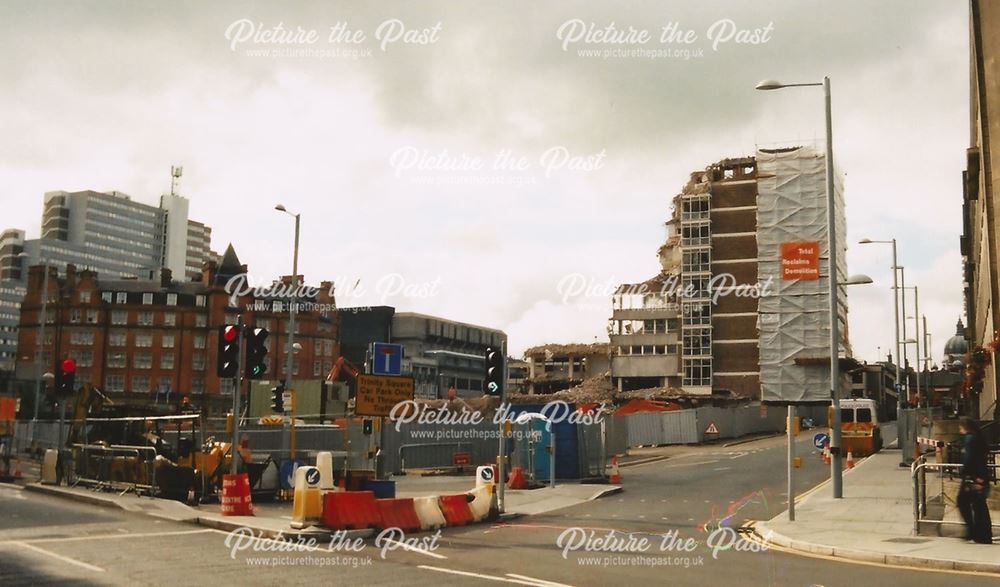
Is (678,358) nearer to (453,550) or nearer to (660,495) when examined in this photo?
(660,495)

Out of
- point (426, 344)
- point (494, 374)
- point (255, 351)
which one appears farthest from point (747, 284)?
point (255, 351)

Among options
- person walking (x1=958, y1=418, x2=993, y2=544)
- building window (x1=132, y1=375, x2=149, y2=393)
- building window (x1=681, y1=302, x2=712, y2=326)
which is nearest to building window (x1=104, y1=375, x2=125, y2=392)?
building window (x1=132, y1=375, x2=149, y2=393)

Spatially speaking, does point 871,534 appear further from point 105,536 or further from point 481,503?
point 105,536

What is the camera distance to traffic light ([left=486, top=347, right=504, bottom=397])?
766 inches

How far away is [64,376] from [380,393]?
9690 millimetres

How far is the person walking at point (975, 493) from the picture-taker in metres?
13.9

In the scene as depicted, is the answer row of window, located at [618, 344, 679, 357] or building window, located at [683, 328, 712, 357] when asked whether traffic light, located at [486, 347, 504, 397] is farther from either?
row of window, located at [618, 344, 679, 357]

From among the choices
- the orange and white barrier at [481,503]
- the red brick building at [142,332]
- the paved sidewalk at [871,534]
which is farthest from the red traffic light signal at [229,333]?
the red brick building at [142,332]

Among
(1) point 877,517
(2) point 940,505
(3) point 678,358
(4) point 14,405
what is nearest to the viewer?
(2) point 940,505

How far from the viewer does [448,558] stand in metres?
12.9

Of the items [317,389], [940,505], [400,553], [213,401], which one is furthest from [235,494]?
[213,401]

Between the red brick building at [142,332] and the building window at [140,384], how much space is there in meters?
0.11

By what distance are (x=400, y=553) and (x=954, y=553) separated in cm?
811

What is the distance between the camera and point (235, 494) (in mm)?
17891
